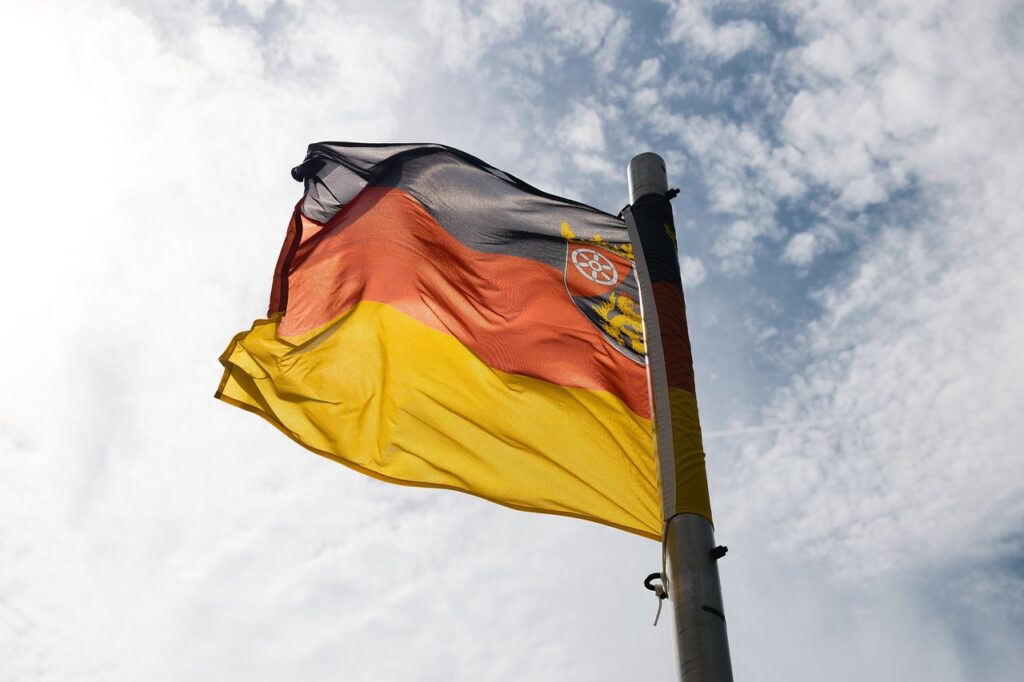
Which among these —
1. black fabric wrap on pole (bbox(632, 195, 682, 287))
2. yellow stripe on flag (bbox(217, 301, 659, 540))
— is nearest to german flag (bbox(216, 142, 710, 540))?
yellow stripe on flag (bbox(217, 301, 659, 540))

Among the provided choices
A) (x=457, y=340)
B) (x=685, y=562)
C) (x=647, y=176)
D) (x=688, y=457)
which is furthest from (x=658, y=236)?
(x=685, y=562)

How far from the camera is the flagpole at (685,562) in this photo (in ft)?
19.8

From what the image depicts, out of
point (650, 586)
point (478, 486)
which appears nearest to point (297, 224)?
point (478, 486)

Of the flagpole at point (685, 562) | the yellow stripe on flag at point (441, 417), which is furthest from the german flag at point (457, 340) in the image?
the flagpole at point (685, 562)

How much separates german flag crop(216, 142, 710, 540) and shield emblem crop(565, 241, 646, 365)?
0.7 inches

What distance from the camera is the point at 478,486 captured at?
830 cm

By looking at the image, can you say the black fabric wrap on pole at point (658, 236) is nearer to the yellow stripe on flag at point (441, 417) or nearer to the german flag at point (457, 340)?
the german flag at point (457, 340)

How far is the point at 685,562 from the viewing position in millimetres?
6578

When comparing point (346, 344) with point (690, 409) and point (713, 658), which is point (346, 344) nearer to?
point (690, 409)

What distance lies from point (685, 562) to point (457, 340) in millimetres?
3703

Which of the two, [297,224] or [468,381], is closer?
[468,381]

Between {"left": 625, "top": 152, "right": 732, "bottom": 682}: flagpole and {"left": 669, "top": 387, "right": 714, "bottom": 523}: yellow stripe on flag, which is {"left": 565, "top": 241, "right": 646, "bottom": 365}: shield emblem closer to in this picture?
{"left": 625, "top": 152, "right": 732, "bottom": 682}: flagpole

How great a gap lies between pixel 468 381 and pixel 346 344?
4.18 feet

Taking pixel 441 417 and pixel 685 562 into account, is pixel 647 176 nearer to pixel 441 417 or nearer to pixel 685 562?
pixel 441 417
